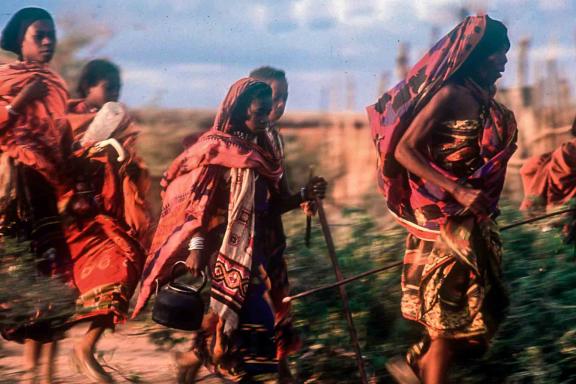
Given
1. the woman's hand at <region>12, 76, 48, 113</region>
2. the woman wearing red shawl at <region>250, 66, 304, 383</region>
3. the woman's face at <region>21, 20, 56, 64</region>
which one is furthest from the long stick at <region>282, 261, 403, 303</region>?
the woman's face at <region>21, 20, 56, 64</region>

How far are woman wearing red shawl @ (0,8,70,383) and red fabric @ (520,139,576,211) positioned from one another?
8.74 ft

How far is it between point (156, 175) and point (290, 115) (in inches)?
31.8

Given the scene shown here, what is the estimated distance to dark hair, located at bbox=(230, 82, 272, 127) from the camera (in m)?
5.82

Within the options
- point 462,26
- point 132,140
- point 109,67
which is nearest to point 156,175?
point 132,140

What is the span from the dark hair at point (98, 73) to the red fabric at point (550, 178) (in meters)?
2.40

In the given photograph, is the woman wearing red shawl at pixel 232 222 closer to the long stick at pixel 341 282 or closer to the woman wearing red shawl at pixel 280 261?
the woman wearing red shawl at pixel 280 261

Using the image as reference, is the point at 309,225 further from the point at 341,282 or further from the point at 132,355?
the point at 132,355

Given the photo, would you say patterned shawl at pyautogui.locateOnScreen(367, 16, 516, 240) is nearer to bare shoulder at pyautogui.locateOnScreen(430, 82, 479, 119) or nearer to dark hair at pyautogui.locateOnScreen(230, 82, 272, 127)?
bare shoulder at pyautogui.locateOnScreen(430, 82, 479, 119)

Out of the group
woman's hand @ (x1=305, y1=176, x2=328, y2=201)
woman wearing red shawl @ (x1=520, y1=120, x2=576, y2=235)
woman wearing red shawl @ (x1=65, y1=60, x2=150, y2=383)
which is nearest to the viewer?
woman's hand @ (x1=305, y1=176, x2=328, y2=201)

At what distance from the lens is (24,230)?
607cm

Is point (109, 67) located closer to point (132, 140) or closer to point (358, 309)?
point (132, 140)

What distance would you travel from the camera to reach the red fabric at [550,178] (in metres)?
6.25

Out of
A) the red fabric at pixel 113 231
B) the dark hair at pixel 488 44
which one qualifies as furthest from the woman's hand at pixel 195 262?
the dark hair at pixel 488 44

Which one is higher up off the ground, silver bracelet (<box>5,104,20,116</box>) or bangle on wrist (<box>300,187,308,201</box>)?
silver bracelet (<box>5,104,20,116</box>)
